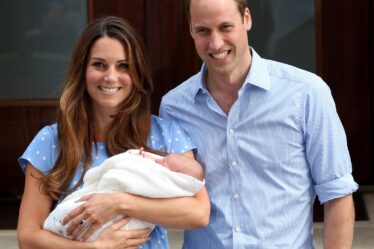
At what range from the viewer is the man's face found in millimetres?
2945

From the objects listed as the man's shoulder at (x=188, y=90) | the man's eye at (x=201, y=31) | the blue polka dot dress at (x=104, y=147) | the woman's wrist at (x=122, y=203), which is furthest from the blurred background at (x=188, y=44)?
the woman's wrist at (x=122, y=203)

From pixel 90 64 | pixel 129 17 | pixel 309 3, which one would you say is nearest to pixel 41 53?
pixel 129 17

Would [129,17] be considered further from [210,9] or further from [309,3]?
[210,9]

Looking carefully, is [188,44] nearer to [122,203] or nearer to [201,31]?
[201,31]

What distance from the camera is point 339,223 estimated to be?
2990 millimetres

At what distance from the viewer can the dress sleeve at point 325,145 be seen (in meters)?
2.97

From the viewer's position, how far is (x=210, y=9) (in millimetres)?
2945

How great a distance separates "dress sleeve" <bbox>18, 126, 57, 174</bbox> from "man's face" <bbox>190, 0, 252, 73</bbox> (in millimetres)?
598

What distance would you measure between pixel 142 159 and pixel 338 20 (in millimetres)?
3349

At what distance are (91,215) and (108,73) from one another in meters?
0.49

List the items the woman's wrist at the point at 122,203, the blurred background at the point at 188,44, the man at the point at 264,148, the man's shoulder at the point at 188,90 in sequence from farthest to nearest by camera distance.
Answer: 1. the blurred background at the point at 188,44
2. the man's shoulder at the point at 188,90
3. the man at the point at 264,148
4. the woman's wrist at the point at 122,203

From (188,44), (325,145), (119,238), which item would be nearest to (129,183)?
(119,238)

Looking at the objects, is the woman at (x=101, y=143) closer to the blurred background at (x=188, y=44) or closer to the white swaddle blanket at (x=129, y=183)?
the white swaddle blanket at (x=129, y=183)

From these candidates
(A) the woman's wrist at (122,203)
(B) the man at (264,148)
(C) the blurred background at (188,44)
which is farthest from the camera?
(C) the blurred background at (188,44)
